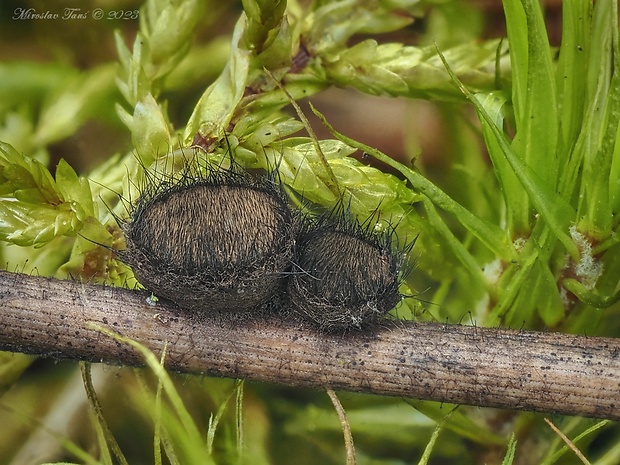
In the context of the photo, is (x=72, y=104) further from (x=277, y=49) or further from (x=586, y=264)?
(x=586, y=264)

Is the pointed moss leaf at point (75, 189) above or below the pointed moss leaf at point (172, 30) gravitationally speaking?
below

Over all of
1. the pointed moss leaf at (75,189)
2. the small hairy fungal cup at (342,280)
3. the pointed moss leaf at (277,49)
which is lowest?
the small hairy fungal cup at (342,280)

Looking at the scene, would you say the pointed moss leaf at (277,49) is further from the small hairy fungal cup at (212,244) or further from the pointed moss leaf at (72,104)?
the pointed moss leaf at (72,104)

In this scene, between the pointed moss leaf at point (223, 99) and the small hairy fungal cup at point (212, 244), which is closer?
the small hairy fungal cup at point (212, 244)

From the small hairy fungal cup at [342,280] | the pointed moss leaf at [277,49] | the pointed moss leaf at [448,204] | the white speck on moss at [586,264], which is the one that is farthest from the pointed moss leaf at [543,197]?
the pointed moss leaf at [277,49]

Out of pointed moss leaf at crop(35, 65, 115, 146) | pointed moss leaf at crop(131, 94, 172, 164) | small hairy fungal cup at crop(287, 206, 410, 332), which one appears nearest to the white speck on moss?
small hairy fungal cup at crop(287, 206, 410, 332)

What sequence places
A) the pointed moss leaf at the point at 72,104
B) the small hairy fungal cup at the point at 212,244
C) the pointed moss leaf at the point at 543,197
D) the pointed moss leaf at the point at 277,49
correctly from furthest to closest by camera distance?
the pointed moss leaf at the point at 72,104
the pointed moss leaf at the point at 277,49
the pointed moss leaf at the point at 543,197
the small hairy fungal cup at the point at 212,244

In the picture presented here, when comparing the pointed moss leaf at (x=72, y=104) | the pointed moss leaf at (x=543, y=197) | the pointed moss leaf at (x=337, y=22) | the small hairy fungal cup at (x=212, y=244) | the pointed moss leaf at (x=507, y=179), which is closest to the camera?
the small hairy fungal cup at (x=212, y=244)
